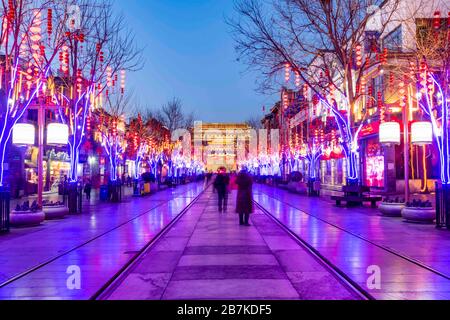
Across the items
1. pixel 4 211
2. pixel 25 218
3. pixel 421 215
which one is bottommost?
pixel 421 215

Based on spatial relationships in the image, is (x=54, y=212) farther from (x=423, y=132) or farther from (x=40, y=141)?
(x=423, y=132)

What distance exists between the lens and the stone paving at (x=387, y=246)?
679 cm

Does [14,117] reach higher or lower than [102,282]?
higher

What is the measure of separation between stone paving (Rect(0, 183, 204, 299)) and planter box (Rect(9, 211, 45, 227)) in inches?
13.5

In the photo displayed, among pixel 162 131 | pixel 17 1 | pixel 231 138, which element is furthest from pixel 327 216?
pixel 231 138

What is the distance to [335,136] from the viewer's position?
44.0 m

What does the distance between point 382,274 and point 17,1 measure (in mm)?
14338

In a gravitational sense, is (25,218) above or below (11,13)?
below

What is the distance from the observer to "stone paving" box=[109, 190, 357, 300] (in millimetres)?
6488

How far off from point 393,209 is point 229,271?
1144 cm

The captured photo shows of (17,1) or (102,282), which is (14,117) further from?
(102,282)

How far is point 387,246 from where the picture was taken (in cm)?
1056

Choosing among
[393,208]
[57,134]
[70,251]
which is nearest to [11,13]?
[57,134]

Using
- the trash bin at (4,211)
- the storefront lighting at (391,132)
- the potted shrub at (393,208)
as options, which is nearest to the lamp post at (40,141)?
the trash bin at (4,211)
